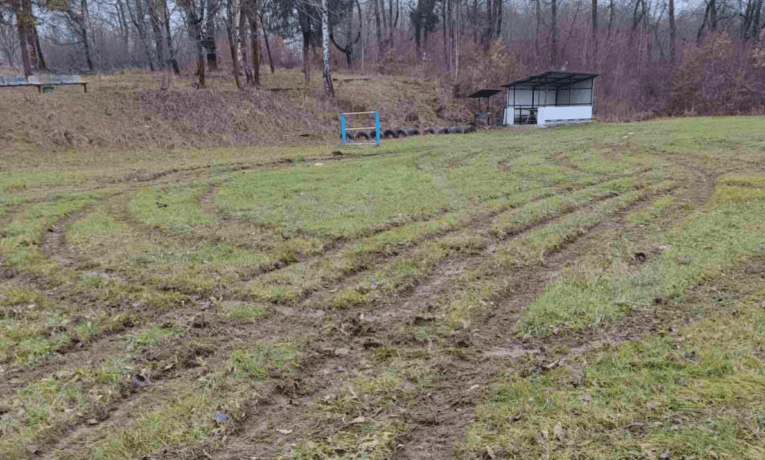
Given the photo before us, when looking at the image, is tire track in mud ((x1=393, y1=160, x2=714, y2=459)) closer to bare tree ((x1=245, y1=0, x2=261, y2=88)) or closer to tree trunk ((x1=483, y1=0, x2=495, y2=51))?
bare tree ((x1=245, y1=0, x2=261, y2=88))

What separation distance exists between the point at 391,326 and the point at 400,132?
19377mm

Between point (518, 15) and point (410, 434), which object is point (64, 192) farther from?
point (518, 15)

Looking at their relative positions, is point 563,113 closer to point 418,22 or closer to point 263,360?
point 418,22

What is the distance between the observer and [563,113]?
25.9 meters

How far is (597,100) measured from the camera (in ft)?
109

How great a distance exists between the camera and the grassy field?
2.93 meters

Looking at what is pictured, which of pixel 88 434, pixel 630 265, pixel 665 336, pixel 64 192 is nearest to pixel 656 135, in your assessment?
pixel 630 265

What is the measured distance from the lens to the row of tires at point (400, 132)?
21.5 metres

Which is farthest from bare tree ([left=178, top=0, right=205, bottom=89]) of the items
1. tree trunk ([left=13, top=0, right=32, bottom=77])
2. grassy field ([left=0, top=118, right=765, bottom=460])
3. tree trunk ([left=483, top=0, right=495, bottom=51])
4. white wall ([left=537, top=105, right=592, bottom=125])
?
tree trunk ([left=483, top=0, right=495, bottom=51])

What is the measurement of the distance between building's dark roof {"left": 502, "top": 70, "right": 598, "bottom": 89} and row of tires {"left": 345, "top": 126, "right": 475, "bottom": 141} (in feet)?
12.8

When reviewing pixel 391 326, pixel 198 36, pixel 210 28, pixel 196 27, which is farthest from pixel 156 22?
pixel 391 326

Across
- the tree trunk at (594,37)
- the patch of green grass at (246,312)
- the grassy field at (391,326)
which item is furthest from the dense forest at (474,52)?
the patch of green grass at (246,312)

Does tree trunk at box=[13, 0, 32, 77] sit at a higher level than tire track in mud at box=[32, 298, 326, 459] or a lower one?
higher

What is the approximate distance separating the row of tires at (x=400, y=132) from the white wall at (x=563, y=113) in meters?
3.66
